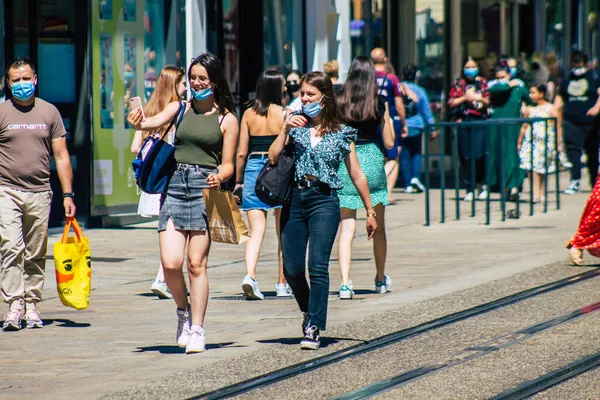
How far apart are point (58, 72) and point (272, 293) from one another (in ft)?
18.5

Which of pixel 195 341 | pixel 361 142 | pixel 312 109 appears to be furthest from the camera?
pixel 361 142

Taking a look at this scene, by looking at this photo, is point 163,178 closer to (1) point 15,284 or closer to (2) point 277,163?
(2) point 277,163

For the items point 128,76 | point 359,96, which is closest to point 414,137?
point 128,76

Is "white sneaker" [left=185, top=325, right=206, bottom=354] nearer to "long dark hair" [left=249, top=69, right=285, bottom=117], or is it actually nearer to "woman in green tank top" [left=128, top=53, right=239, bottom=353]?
"woman in green tank top" [left=128, top=53, right=239, bottom=353]

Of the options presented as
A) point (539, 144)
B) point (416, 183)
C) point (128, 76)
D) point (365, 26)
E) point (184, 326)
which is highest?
point (365, 26)

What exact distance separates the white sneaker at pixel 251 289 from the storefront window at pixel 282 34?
9842 millimetres

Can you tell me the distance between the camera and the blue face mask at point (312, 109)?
7867 mm

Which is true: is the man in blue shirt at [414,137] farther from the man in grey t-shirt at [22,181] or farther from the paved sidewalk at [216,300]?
the man in grey t-shirt at [22,181]

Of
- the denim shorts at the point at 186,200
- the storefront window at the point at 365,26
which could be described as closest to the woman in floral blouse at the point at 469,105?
the storefront window at the point at 365,26

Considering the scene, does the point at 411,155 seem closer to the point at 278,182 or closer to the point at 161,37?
the point at 161,37

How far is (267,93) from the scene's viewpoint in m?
10.2

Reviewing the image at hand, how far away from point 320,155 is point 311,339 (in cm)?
108

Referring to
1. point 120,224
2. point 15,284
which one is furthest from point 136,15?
point 15,284

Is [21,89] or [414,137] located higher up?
[21,89]
